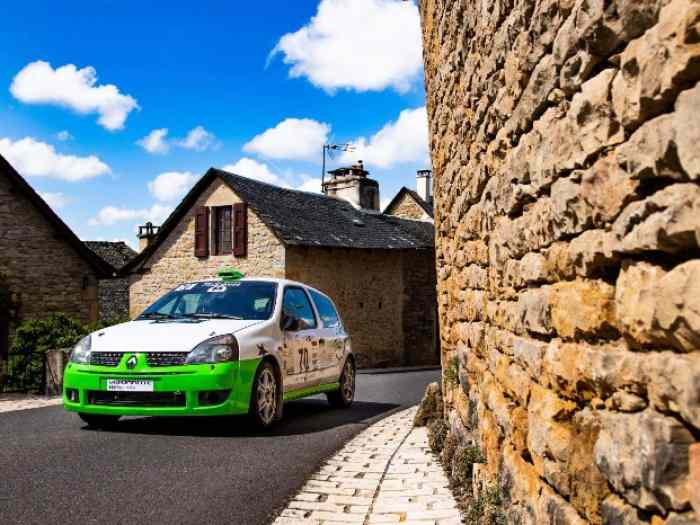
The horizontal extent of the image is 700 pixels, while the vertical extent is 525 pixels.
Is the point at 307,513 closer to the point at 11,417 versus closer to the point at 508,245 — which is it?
the point at 508,245

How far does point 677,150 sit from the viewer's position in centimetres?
174

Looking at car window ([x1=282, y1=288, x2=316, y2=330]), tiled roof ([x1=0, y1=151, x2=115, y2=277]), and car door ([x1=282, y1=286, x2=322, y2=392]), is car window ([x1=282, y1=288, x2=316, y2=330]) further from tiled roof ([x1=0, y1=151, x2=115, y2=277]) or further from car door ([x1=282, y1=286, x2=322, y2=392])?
tiled roof ([x1=0, y1=151, x2=115, y2=277])

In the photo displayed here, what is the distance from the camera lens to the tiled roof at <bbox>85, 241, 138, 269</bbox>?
39750 millimetres

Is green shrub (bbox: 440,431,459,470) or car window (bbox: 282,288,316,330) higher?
car window (bbox: 282,288,316,330)

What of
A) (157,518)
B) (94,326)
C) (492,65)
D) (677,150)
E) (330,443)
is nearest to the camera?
(677,150)

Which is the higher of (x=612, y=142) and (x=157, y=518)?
(x=612, y=142)

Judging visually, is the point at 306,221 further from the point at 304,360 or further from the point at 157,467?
the point at 157,467

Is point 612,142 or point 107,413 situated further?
point 107,413

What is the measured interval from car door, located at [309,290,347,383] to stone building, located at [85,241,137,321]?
1196 inches

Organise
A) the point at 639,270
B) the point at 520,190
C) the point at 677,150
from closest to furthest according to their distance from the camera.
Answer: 1. the point at 677,150
2. the point at 639,270
3. the point at 520,190

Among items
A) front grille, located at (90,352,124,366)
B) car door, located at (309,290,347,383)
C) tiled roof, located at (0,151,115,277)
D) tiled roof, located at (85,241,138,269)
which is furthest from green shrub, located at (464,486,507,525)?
tiled roof, located at (85,241,138,269)

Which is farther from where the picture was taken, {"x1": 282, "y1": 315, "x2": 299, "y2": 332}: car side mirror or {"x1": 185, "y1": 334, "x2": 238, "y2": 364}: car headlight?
{"x1": 282, "y1": 315, "x2": 299, "y2": 332}: car side mirror

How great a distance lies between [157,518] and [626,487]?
Result: 319 centimetres

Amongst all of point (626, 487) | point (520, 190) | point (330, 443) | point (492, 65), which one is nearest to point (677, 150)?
point (626, 487)
